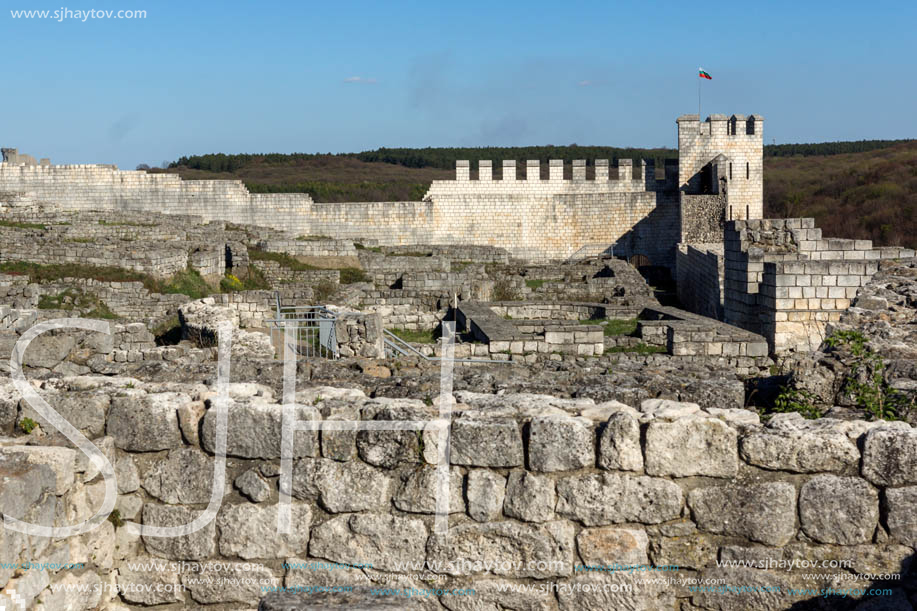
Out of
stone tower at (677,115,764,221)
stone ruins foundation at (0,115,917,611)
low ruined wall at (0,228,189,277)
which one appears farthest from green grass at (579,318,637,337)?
stone tower at (677,115,764,221)

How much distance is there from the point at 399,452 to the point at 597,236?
2904 cm

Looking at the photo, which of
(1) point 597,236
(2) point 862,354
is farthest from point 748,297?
(1) point 597,236

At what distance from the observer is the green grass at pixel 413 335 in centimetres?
1431

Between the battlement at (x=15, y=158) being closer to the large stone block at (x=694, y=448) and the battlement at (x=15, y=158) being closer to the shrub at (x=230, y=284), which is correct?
the shrub at (x=230, y=284)

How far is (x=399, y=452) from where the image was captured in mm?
3928

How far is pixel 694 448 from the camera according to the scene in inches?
148

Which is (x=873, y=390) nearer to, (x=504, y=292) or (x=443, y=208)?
(x=504, y=292)

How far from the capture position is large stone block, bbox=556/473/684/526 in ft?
12.4


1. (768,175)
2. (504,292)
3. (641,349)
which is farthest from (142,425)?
(768,175)

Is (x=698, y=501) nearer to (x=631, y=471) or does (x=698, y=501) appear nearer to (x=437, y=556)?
(x=631, y=471)

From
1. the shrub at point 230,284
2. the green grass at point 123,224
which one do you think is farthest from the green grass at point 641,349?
the green grass at point 123,224

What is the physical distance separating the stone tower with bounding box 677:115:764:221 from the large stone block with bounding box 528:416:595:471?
29.3 m

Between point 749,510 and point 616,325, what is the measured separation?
34.7 feet

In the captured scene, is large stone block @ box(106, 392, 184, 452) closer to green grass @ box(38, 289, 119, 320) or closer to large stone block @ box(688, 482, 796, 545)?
large stone block @ box(688, 482, 796, 545)
